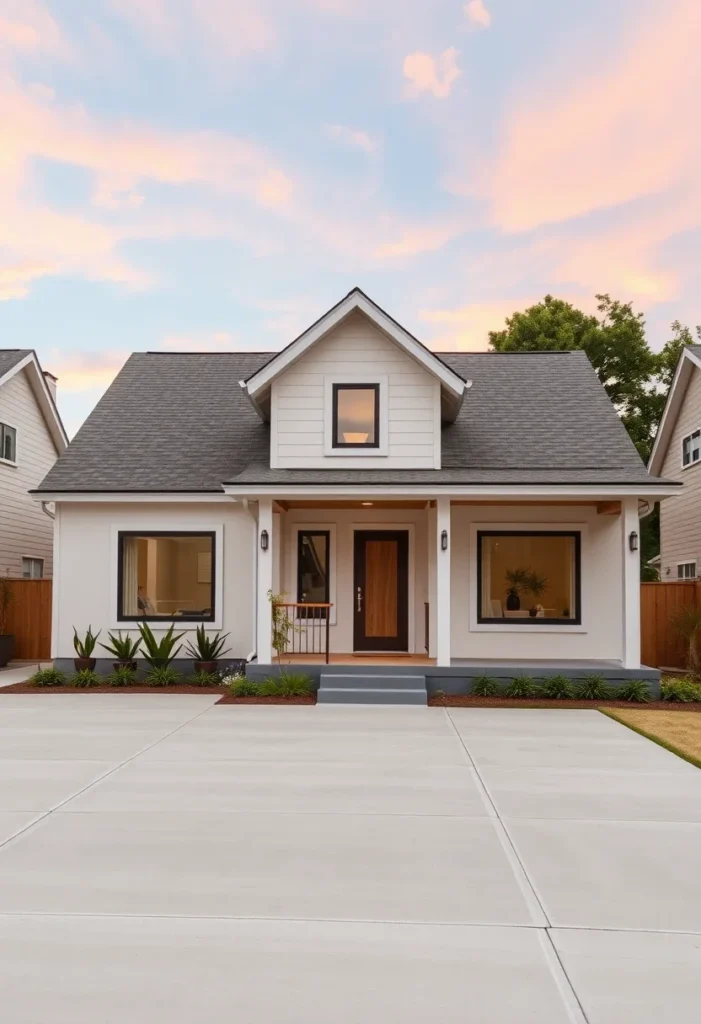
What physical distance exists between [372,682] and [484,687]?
167 centimetres

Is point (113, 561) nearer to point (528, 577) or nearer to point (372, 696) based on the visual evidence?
point (372, 696)

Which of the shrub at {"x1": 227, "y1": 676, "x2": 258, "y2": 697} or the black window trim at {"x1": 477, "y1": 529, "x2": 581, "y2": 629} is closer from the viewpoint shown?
the shrub at {"x1": 227, "y1": 676, "x2": 258, "y2": 697}

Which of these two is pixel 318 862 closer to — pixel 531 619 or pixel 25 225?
pixel 531 619

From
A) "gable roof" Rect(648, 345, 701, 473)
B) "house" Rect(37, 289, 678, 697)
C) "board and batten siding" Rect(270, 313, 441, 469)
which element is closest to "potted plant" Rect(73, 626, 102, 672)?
"house" Rect(37, 289, 678, 697)

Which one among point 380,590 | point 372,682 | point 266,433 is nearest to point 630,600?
point 372,682

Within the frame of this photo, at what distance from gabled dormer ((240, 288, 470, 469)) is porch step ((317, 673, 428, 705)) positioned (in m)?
3.52

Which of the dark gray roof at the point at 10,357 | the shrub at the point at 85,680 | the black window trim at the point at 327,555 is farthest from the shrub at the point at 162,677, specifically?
the dark gray roof at the point at 10,357

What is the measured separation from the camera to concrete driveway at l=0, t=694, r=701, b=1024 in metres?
3.34

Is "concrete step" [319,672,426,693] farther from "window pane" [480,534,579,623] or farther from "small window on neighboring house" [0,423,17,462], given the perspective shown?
"small window on neighboring house" [0,423,17,462]

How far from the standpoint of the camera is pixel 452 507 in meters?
14.0

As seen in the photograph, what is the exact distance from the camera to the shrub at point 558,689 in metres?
12.0

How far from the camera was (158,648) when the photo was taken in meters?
13.4

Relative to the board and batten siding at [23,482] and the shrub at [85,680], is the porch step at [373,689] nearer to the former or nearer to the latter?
the shrub at [85,680]

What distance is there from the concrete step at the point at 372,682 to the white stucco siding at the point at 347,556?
7.48 ft
